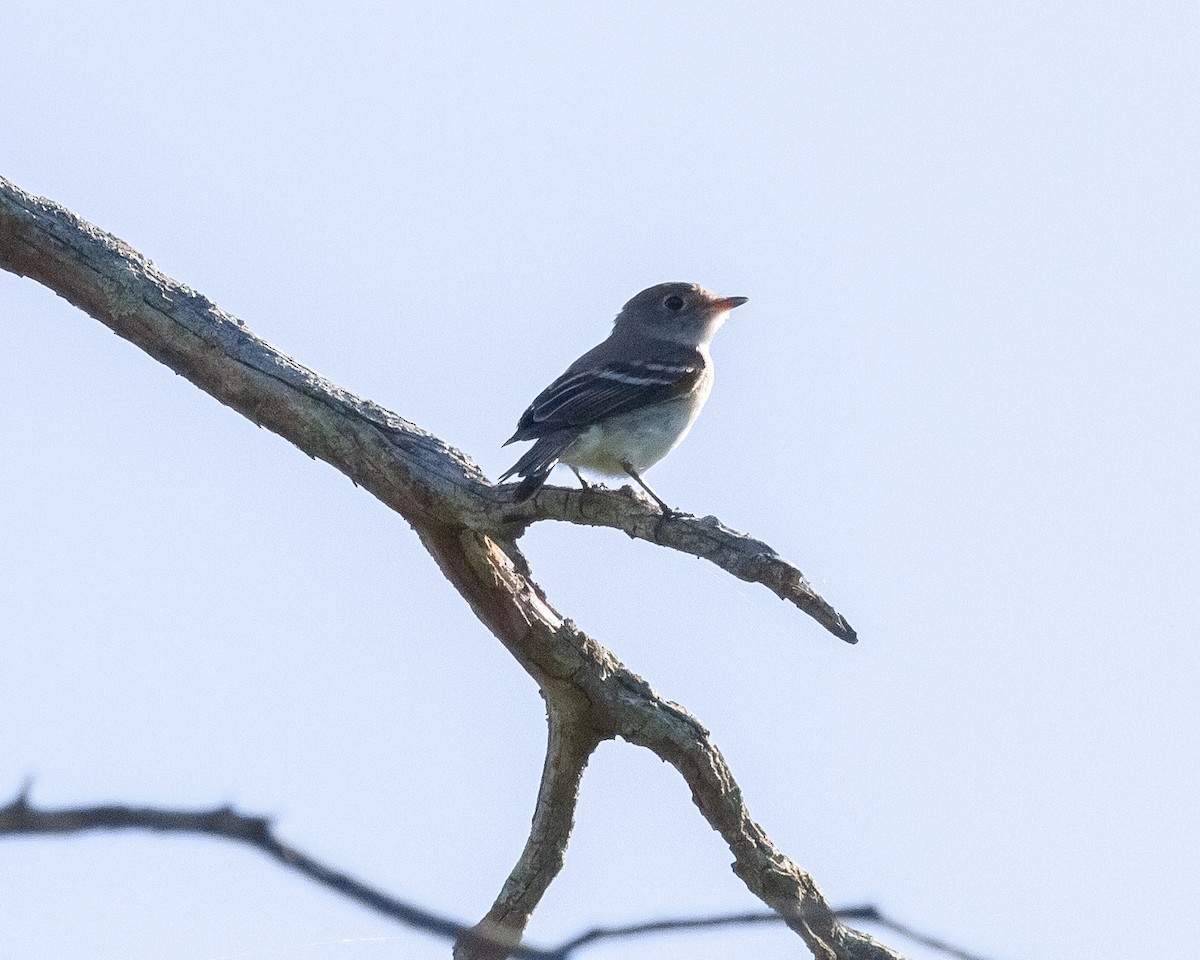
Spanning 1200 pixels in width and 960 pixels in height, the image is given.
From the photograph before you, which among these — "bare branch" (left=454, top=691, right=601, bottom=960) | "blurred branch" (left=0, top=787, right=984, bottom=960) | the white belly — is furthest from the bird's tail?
"blurred branch" (left=0, top=787, right=984, bottom=960)

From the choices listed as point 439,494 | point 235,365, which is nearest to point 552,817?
point 439,494

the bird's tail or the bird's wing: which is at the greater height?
the bird's wing

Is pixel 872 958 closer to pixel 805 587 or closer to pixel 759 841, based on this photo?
pixel 759 841

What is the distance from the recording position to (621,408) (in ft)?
31.9

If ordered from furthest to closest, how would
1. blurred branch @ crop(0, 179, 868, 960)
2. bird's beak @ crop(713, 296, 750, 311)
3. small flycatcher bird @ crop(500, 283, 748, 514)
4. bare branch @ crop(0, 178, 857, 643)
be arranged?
bird's beak @ crop(713, 296, 750, 311)
small flycatcher bird @ crop(500, 283, 748, 514)
bare branch @ crop(0, 178, 857, 643)
blurred branch @ crop(0, 179, 868, 960)

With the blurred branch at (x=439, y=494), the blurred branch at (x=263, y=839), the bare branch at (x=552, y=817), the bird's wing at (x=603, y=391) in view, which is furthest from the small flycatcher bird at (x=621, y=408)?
the blurred branch at (x=263, y=839)

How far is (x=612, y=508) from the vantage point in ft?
23.5

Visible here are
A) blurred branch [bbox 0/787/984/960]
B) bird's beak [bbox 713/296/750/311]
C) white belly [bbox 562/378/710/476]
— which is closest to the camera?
blurred branch [bbox 0/787/984/960]

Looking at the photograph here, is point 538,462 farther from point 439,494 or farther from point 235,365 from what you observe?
point 235,365

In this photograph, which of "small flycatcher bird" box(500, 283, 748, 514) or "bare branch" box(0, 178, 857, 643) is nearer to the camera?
"bare branch" box(0, 178, 857, 643)

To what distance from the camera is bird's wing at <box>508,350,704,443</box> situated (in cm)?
945

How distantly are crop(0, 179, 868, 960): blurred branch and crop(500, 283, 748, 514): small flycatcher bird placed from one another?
→ 67 cm

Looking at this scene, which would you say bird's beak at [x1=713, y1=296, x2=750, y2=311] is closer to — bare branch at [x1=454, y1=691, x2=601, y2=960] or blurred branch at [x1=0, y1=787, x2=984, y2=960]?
bare branch at [x1=454, y1=691, x2=601, y2=960]

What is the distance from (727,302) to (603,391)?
8.85 feet
